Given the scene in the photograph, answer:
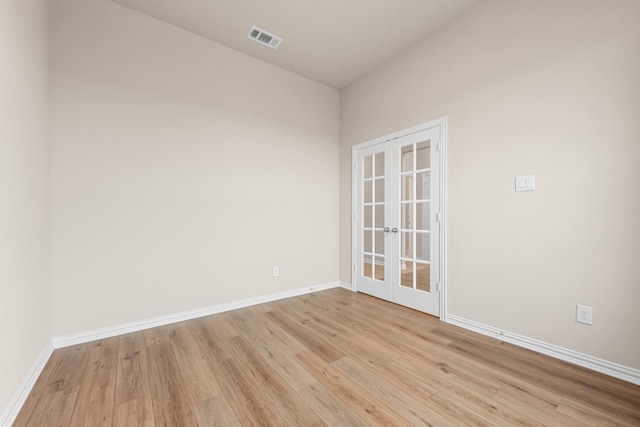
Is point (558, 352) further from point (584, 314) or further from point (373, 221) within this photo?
point (373, 221)

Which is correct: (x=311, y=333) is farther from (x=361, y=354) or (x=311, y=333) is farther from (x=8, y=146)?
(x=8, y=146)

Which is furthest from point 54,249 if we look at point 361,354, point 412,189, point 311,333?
point 412,189

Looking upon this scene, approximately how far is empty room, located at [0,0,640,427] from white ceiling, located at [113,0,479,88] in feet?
0.08

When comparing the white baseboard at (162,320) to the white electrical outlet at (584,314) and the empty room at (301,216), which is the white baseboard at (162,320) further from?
the white electrical outlet at (584,314)

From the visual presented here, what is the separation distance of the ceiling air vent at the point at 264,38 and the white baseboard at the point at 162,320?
3.04 metres

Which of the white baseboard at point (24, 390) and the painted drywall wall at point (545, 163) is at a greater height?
the painted drywall wall at point (545, 163)

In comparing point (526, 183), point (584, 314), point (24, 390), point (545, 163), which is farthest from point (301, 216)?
point (584, 314)

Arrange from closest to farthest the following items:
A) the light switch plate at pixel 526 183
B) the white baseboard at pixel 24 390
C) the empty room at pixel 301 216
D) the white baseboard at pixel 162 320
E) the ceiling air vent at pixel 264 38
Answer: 1. the white baseboard at pixel 24 390
2. the empty room at pixel 301 216
3. the light switch plate at pixel 526 183
4. the white baseboard at pixel 162 320
5. the ceiling air vent at pixel 264 38

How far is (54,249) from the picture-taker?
7.16 ft

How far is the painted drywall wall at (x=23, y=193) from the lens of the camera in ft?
4.56

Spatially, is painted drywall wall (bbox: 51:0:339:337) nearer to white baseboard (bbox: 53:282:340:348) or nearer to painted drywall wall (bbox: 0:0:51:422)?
white baseboard (bbox: 53:282:340:348)

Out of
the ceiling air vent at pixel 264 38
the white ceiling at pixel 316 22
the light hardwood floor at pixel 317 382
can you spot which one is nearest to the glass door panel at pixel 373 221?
the light hardwood floor at pixel 317 382

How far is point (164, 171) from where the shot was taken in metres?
2.66

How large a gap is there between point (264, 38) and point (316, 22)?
633 mm
